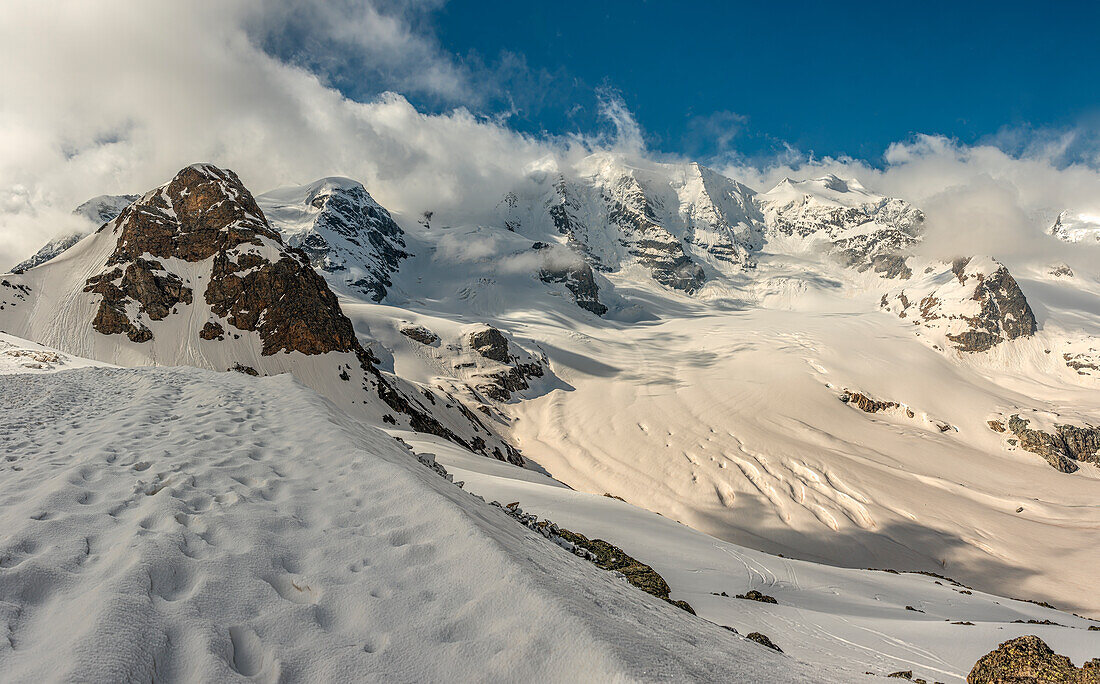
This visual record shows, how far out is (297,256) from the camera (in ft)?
139

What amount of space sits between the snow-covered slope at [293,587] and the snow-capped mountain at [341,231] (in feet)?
349

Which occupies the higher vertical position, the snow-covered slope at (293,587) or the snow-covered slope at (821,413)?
the snow-covered slope at (821,413)

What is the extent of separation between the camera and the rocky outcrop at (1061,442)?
187 feet

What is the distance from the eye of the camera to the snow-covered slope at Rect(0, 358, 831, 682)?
2.41 m

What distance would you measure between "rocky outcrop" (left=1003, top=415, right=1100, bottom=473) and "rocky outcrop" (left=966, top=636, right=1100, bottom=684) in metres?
78.9

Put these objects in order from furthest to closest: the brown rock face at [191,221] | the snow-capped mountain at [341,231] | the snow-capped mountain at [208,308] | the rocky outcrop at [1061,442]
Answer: the snow-capped mountain at [341,231], the rocky outcrop at [1061,442], the brown rock face at [191,221], the snow-capped mountain at [208,308]

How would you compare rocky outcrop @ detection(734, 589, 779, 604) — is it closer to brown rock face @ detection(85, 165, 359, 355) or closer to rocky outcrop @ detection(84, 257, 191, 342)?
brown rock face @ detection(85, 165, 359, 355)

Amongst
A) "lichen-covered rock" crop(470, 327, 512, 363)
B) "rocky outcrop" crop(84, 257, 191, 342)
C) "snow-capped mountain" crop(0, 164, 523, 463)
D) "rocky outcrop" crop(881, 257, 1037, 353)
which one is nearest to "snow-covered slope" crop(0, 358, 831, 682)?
"snow-capped mountain" crop(0, 164, 523, 463)

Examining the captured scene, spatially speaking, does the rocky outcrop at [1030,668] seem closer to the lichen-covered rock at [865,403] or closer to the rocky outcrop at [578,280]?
the lichen-covered rock at [865,403]

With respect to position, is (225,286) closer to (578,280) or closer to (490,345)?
(490,345)

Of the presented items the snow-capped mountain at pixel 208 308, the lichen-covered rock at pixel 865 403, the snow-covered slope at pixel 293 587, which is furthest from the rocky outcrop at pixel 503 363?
the snow-covered slope at pixel 293 587

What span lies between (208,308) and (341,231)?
348ft

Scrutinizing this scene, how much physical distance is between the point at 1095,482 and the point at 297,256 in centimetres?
8985

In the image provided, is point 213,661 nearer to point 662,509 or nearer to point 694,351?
point 662,509
